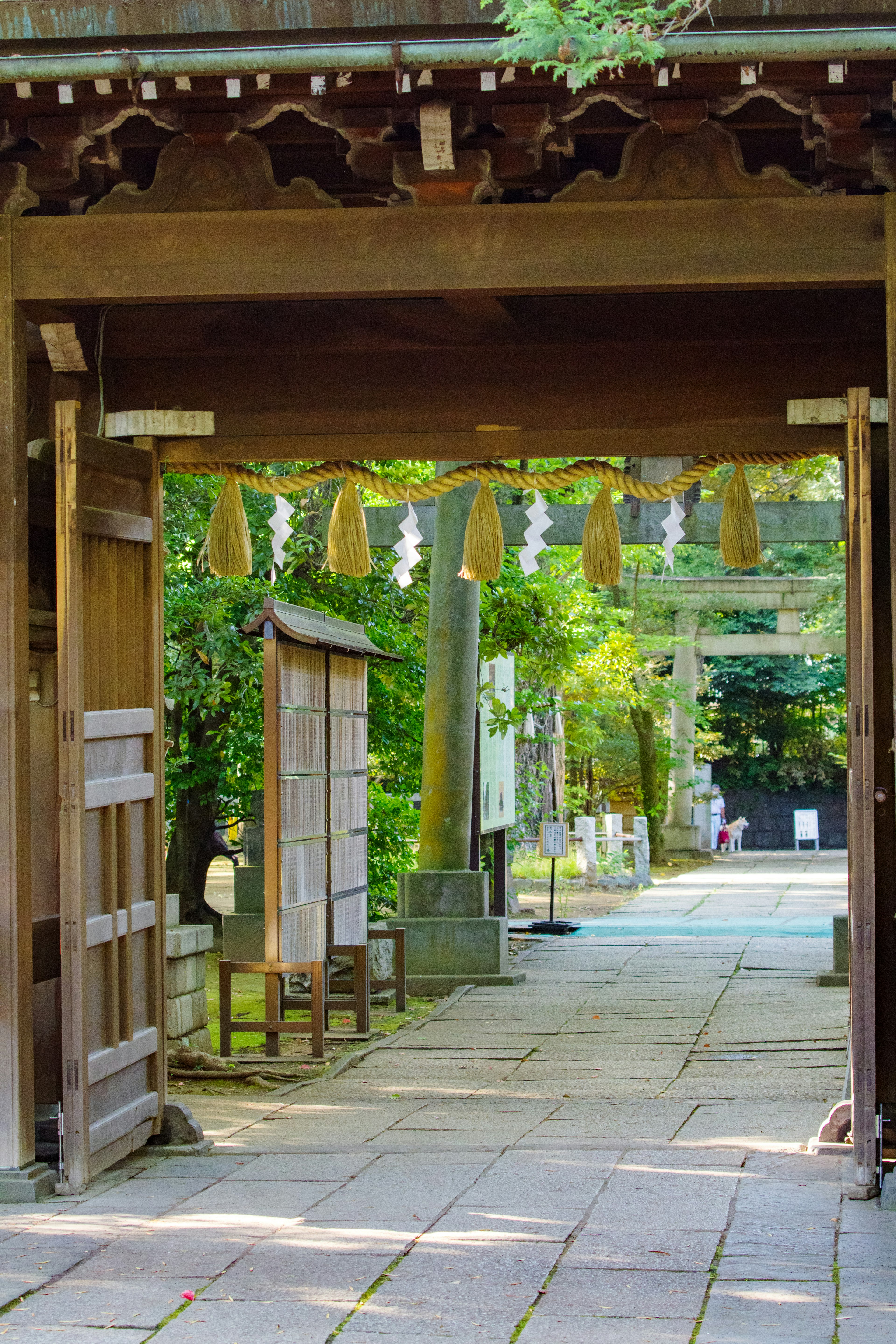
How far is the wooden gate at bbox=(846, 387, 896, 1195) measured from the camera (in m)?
4.70

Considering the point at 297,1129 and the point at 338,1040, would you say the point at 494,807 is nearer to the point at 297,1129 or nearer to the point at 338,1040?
the point at 338,1040

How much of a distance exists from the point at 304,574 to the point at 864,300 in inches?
272

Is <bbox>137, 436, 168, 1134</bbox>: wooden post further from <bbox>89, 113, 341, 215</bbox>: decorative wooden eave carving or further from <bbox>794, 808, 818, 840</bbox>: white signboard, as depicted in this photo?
<bbox>794, 808, 818, 840</bbox>: white signboard

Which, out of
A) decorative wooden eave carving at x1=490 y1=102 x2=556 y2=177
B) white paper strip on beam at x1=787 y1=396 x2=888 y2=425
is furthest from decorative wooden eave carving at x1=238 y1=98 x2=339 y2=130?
white paper strip on beam at x1=787 y1=396 x2=888 y2=425

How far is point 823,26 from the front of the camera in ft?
13.5

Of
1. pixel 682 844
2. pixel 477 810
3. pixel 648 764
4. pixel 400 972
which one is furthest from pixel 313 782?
pixel 682 844

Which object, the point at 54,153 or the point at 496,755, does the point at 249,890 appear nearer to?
the point at 496,755

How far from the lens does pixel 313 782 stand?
862 centimetres

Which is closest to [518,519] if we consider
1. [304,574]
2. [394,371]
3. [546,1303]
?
[304,574]

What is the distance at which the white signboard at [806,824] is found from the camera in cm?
2697

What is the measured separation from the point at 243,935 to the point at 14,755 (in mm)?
6331

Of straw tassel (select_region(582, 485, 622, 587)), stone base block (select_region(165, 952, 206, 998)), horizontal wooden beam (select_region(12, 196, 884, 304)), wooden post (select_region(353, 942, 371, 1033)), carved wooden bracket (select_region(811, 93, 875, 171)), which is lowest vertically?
wooden post (select_region(353, 942, 371, 1033))

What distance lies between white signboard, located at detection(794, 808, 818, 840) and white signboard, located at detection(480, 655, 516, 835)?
14.7 m

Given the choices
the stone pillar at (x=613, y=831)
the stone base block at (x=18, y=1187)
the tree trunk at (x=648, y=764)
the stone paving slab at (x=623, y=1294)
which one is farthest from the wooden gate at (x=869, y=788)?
the tree trunk at (x=648, y=764)
